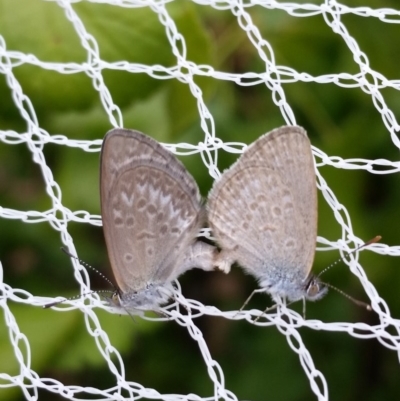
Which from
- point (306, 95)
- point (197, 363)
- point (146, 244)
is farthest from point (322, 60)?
point (146, 244)

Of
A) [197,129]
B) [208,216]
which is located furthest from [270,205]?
[197,129]

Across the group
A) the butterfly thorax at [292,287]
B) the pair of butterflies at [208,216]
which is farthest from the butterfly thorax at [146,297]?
the butterfly thorax at [292,287]

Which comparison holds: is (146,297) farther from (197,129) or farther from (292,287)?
(197,129)

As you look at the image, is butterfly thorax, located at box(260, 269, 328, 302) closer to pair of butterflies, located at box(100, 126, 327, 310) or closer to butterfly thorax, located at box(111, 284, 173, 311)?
pair of butterflies, located at box(100, 126, 327, 310)

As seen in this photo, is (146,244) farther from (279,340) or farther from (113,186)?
(279,340)

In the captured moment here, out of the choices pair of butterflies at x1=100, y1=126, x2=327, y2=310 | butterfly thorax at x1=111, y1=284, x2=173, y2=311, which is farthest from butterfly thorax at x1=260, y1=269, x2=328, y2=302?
butterfly thorax at x1=111, y1=284, x2=173, y2=311
